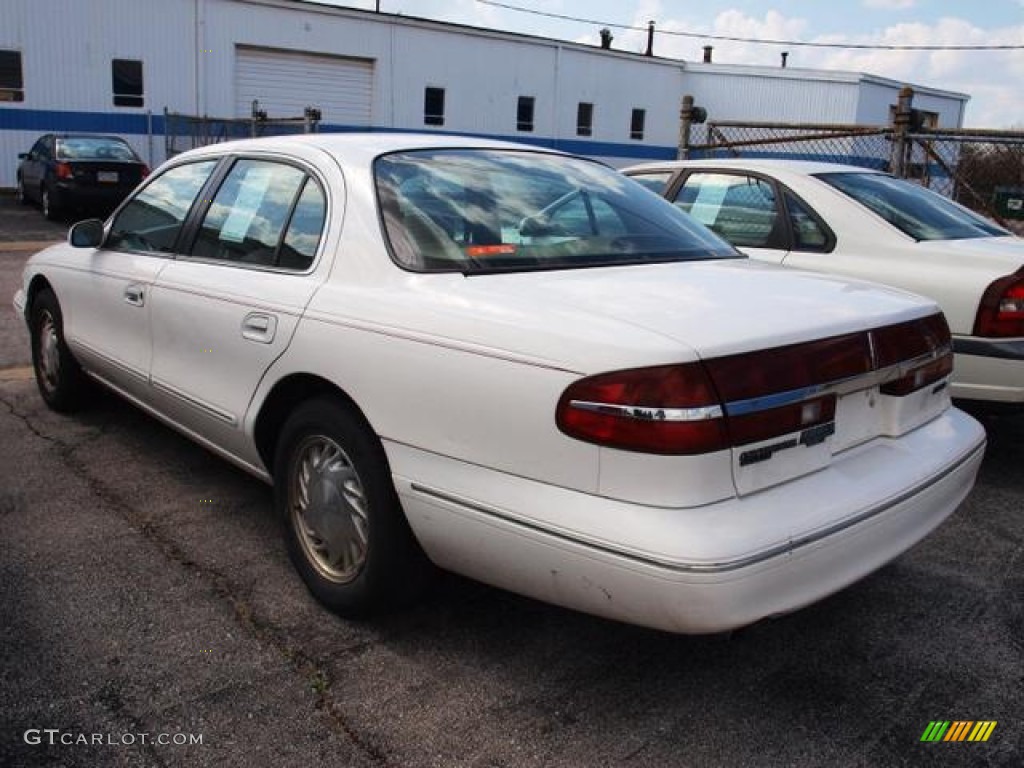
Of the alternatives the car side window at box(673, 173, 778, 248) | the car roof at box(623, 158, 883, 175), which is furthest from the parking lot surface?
the car roof at box(623, 158, 883, 175)

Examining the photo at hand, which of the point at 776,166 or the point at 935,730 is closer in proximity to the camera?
the point at 935,730

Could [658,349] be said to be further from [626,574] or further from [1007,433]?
[1007,433]

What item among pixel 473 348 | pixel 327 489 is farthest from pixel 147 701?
pixel 473 348

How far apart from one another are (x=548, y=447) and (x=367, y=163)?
1.41 m

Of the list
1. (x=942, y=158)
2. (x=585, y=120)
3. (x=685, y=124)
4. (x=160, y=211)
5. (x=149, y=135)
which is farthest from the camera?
(x=585, y=120)

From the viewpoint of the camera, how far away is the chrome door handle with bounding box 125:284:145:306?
409 cm

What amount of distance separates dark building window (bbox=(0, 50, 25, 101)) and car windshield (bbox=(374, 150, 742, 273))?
20.5m

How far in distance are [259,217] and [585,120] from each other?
2895cm

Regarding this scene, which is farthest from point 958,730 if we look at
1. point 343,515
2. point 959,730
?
point 343,515

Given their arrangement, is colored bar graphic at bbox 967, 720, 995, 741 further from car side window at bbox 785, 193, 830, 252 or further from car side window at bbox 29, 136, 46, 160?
car side window at bbox 29, 136, 46, 160

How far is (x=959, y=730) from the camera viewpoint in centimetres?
259

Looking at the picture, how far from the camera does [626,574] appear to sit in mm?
2236

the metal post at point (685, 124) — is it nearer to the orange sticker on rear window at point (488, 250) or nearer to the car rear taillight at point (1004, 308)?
the car rear taillight at point (1004, 308)

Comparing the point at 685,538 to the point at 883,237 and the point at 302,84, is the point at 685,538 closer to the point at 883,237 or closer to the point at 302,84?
the point at 883,237
